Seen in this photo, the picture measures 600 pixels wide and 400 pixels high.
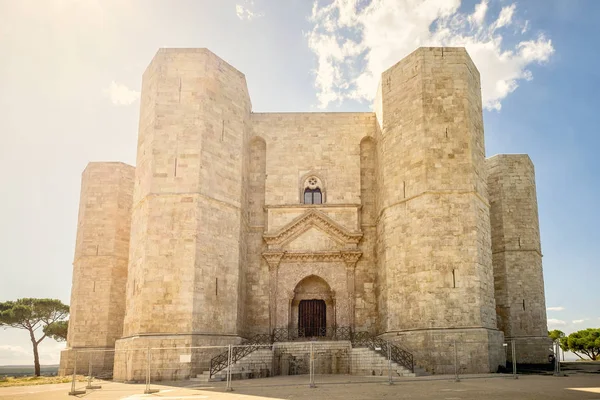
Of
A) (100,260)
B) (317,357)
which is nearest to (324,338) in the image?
(317,357)

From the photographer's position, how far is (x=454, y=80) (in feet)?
72.9

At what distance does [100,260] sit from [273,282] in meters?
9.47

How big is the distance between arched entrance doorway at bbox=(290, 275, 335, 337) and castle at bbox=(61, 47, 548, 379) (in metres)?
0.07

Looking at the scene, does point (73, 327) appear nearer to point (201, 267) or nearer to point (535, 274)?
point (201, 267)

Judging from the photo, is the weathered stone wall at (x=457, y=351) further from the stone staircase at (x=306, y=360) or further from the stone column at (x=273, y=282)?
the stone column at (x=273, y=282)

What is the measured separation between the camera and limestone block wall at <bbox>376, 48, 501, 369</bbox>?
20.1m

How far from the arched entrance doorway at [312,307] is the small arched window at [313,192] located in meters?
3.74

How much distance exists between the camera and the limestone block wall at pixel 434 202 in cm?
2008

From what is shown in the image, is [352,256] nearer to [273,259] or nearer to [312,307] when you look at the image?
[312,307]

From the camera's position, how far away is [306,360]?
836 inches

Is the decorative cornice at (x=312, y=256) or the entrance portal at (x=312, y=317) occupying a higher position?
the decorative cornice at (x=312, y=256)

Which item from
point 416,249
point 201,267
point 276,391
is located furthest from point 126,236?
point 276,391

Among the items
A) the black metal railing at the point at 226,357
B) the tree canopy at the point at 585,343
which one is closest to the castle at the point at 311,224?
the black metal railing at the point at 226,357

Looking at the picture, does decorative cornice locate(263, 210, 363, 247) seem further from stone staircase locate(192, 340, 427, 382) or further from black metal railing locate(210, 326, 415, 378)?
stone staircase locate(192, 340, 427, 382)
